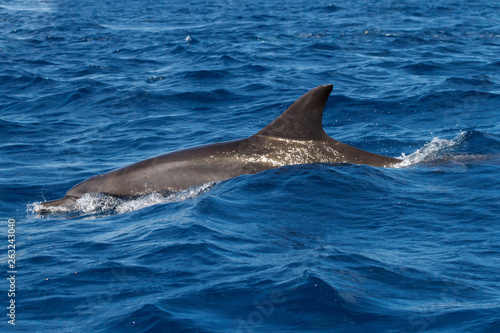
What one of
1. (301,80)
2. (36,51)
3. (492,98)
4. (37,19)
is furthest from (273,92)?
(37,19)

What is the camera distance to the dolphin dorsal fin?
35.9 feet

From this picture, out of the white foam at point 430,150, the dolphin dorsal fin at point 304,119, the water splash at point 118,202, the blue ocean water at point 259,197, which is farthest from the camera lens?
the white foam at point 430,150

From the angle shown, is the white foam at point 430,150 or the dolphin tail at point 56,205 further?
the white foam at point 430,150

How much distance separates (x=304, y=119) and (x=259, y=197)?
176cm

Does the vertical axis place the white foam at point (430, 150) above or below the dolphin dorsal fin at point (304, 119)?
below

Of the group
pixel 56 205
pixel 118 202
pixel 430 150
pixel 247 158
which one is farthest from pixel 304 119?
pixel 56 205

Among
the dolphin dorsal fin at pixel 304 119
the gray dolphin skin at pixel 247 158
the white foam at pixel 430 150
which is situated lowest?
the white foam at pixel 430 150

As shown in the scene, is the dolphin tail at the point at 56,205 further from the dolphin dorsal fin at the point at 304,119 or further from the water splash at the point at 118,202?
the dolphin dorsal fin at the point at 304,119

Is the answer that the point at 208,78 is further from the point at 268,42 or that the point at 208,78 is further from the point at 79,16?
the point at 79,16

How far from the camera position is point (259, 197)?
34.2ft

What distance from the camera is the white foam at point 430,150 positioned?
41.4 feet

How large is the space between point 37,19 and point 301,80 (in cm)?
2638

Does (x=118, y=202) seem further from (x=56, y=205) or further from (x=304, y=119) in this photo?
(x=304, y=119)

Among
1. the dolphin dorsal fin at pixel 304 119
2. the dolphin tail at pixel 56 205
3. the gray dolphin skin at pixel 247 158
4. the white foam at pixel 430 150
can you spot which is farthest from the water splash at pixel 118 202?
the white foam at pixel 430 150
